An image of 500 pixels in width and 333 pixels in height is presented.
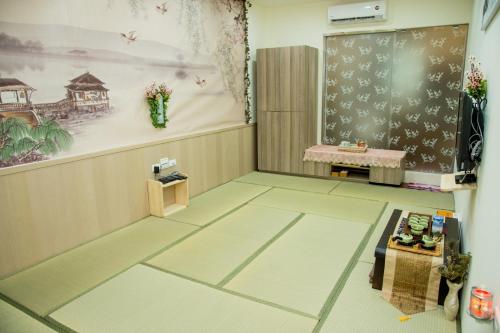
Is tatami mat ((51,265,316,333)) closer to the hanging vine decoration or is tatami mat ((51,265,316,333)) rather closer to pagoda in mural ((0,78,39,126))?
pagoda in mural ((0,78,39,126))

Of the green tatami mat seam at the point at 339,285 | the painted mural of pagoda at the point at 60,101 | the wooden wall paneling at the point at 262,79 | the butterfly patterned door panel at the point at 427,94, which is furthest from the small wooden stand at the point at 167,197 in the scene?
the butterfly patterned door panel at the point at 427,94

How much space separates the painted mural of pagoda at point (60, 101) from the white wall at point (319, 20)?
3.35 m

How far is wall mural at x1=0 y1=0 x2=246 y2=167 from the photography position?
3.05 metres

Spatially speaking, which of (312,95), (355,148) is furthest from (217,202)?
(312,95)

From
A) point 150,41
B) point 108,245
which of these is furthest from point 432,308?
point 150,41

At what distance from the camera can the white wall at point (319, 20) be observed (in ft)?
17.1

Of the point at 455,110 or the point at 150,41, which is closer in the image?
the point at 150,41

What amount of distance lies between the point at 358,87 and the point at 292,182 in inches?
73.0

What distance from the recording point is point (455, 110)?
5.36m

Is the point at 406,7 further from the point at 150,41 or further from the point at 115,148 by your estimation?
the point at 115,148

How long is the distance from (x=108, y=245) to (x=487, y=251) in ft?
10.3

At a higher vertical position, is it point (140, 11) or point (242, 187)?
point (140, 11)

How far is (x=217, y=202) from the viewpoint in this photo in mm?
4895

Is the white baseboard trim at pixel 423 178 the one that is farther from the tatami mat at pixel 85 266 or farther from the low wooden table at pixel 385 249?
the tatami mat at pixel 85 266
